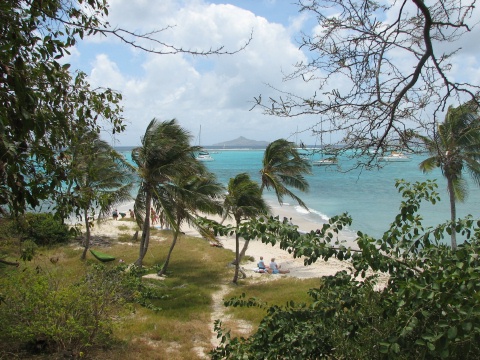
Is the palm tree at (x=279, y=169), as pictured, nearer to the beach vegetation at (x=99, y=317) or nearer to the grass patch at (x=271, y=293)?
the grass patch at (x=271, y=293)

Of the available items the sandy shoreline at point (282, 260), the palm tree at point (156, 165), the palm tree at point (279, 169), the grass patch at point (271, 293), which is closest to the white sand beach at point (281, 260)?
the sandy shoreline at point (282, 260)

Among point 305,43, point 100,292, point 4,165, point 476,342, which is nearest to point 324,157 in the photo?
point 305,43

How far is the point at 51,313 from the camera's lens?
5.92m

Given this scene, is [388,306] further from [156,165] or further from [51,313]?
[156,165]

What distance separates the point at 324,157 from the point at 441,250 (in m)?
1.06

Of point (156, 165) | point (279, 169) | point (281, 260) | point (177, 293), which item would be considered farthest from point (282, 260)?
point (156, 165)

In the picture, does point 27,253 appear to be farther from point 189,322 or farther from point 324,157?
point 189,322

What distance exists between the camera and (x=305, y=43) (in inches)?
124

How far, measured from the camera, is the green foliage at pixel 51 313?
19.3ft

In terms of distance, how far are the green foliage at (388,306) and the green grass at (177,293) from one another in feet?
11.7

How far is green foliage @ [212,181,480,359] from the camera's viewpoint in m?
1.94

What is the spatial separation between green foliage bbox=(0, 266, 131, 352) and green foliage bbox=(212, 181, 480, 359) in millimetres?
3893

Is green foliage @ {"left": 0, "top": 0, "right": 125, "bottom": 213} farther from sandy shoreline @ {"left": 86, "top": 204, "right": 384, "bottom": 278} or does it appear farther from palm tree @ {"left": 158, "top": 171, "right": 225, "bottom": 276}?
sandy shoreline @ {"left": 86, "top": 204, "right": 384, "bottom": 278}

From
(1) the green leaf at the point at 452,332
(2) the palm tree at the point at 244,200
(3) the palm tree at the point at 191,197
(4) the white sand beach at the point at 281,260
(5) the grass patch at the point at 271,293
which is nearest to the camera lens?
(1) the green leaf at the point at 452,332
